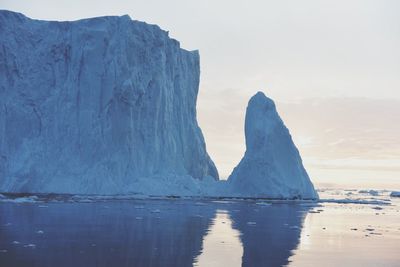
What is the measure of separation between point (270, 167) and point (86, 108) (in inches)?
592

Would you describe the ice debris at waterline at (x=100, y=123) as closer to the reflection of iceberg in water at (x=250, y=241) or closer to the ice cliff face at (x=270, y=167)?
the ice cliff face at (x=270, y=167)

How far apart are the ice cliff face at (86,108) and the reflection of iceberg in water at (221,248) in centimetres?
2127

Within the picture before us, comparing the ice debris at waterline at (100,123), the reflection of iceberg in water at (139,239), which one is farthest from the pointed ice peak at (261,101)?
the reflection of iceberg in water at (139,239)

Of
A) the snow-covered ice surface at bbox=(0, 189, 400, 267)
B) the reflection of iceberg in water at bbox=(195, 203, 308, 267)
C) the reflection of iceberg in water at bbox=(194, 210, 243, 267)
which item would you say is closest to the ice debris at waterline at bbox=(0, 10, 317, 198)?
the snow-covered ice surface at bbox=(0, 189, 400, 267)

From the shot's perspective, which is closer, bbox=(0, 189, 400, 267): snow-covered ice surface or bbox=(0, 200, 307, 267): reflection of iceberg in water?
bbox=(0, 200, 307, 267): reflection of iceberg in water

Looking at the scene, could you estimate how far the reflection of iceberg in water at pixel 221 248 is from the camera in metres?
12.2

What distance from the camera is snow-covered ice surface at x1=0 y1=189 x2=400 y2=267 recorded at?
40.2 feet

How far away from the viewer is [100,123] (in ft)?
137

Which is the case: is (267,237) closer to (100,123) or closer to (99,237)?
(99,237)

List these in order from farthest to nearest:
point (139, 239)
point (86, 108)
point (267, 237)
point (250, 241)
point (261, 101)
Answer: point (261, 101)
point (86, 108)
point (267, 237)
point (250, 241)
point (139, 239)

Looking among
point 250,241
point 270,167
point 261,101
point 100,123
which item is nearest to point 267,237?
point 250,241

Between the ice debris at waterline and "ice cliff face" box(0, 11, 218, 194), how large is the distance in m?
0.08

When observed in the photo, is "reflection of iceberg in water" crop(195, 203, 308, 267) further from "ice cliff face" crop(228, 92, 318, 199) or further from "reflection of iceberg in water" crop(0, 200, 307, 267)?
"ice cliff face" crop(228, 92, 318, 199)

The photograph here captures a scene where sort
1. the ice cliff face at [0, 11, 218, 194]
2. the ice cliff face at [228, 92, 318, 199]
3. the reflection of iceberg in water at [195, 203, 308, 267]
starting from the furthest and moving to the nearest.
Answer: the ice cliff face at [228, 92, 318, 199]
the ice cliff face at [0, 11, 218, 194]
the reflection of iceberg in water at [195, 203, 308, 267]
